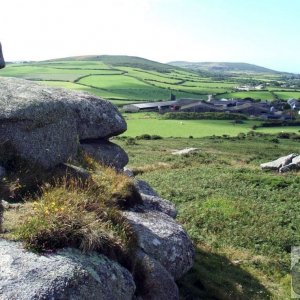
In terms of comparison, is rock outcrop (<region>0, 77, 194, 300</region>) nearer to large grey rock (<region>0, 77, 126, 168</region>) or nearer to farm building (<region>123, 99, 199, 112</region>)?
large grey rock (<region>0, 77, 126, 168</region>)

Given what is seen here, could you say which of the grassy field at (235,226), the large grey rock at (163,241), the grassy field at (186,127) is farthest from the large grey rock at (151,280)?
the grassy field at (186,127)

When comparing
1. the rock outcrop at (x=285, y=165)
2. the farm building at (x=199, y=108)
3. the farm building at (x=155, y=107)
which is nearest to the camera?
the rock outcrop at (x=285, y=165)

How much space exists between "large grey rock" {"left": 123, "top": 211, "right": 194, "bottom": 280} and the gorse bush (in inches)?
48.3

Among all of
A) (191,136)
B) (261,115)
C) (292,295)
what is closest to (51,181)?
(292,295)

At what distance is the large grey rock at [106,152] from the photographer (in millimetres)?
21234

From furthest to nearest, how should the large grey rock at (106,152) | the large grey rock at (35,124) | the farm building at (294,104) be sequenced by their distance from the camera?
the farm building at (294,104)
the large grey rock at (106,152)
the large grey rock at (35,124)

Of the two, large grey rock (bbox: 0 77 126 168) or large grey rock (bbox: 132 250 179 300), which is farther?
large grey rock (bbox: 0 77 126 168)

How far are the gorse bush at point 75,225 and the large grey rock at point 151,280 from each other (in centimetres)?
55

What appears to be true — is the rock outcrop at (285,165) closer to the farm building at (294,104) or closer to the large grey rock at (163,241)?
the large grey rock at (163,241)

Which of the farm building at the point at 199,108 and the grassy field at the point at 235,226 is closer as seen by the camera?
the grassy field at the point at 235,226

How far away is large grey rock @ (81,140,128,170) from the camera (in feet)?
69.7

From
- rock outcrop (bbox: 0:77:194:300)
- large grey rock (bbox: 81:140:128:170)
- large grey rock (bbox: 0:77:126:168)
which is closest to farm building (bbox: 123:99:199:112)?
large grey rock (bbox: 81:140:128:170)

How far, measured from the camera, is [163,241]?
13289mm

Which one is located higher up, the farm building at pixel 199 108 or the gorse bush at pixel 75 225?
the gorse bush at pixel 75 225
